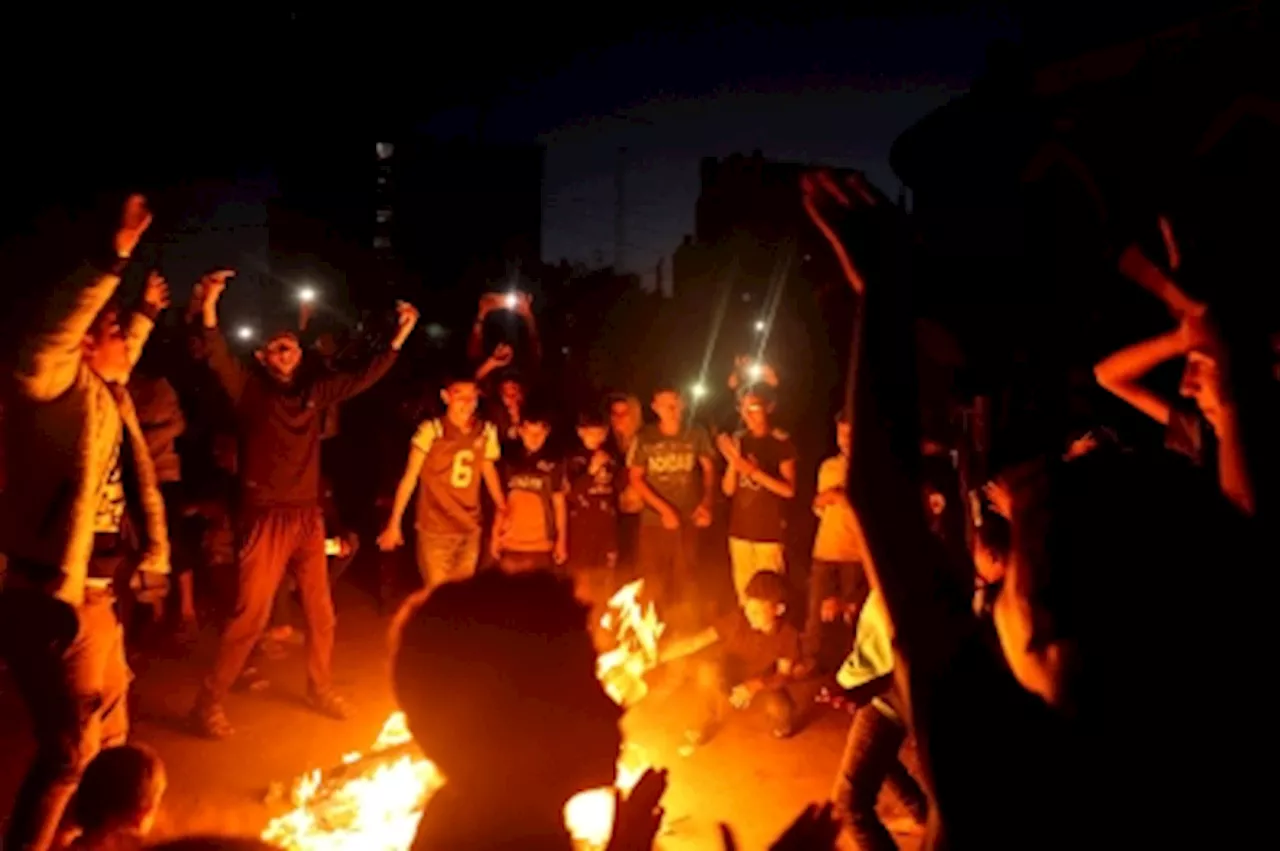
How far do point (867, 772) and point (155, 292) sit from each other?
4522 mm

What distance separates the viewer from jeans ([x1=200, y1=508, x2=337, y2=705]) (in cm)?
646

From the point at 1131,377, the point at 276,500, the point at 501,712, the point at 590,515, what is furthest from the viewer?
the point at 590,515

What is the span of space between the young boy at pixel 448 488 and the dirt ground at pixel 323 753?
3.69 feet

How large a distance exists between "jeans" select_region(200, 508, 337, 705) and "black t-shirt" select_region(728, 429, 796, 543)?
3.72m

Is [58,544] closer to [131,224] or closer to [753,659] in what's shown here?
[131,224]

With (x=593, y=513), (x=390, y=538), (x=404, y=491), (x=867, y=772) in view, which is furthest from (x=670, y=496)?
(x=867, y=772)

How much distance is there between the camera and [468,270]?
2450 cm

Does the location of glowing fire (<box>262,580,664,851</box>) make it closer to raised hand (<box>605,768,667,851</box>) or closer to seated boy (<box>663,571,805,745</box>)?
seated boy (<box>663,571,805,745</box>)

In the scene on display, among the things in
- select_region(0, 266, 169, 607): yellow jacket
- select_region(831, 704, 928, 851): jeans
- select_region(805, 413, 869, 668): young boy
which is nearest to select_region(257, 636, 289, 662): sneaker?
select_region(0, 266, 169, 607): yellow jacket

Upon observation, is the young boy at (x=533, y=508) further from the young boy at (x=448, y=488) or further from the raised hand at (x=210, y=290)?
the raised hand at (x=210, y=290)

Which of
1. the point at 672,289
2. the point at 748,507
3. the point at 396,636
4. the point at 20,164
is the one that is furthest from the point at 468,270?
the point at 396,636

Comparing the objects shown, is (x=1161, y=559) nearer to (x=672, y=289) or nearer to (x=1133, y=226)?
(x=1133, y=226)

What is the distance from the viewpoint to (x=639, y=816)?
1.99 metres

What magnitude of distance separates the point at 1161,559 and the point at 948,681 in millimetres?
319
